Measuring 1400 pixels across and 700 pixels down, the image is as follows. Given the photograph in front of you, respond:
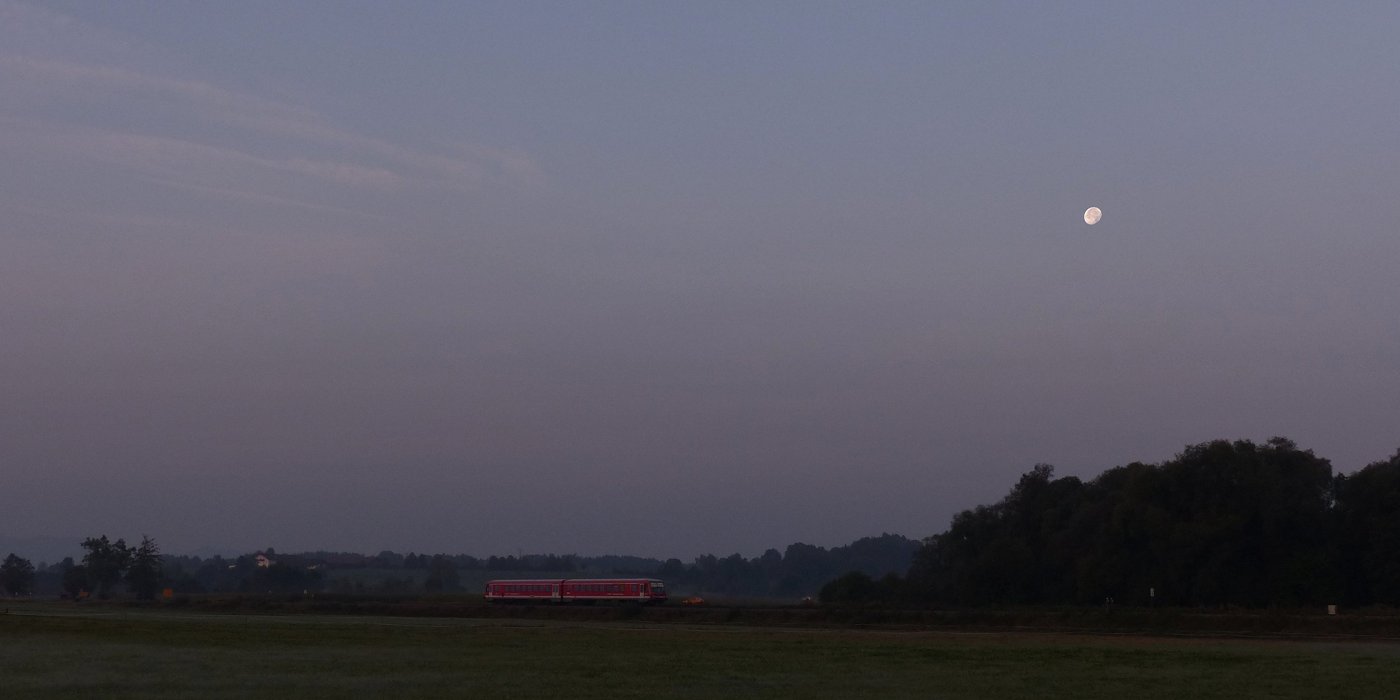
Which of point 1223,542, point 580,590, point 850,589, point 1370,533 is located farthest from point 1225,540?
point 580,590

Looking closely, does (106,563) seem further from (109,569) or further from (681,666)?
(681,666)

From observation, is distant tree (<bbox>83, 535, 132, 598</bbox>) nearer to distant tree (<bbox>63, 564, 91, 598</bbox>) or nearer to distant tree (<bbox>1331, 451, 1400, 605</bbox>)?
distant tree (<bbox>63, 564, 91, 598</bbox>)

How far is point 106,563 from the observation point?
145875 millimetres

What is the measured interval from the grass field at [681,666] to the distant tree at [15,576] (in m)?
122

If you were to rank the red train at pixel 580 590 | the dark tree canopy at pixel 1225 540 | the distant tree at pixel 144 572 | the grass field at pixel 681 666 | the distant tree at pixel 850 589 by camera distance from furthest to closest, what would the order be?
the distant tree at pixel 144 572, the distant tree at pixel 850 589, the red train at pixel 580 590, the dark tree canopy at pixel 1225 540, the grass field at pixel 681 666

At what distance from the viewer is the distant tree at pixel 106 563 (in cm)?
14562

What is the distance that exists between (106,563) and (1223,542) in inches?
4502

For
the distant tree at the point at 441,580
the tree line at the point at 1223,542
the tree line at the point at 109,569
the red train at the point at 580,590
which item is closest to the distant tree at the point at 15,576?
the tree line at the point at 109,569

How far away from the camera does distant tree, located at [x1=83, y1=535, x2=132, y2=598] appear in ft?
478

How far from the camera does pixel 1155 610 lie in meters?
62.8

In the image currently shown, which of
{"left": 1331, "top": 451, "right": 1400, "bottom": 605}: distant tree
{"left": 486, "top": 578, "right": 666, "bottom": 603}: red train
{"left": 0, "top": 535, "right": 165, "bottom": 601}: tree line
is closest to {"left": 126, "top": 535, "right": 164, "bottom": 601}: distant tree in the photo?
{"left": 0, "top": 535, "right": 165, "bottom": 601}: tree line

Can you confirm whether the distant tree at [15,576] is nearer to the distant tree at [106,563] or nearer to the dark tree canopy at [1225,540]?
the distant tree at [106,563]

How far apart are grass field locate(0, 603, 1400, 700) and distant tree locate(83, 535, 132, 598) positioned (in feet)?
341

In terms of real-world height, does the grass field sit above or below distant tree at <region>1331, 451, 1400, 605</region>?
below
